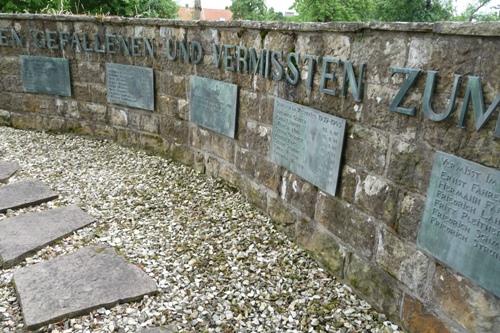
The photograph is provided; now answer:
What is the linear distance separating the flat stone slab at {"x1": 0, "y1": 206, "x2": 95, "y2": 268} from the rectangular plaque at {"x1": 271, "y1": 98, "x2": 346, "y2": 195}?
1.65 m

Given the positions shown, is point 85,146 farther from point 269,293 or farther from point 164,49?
point 269,293

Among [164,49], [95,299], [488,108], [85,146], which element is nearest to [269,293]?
[95,299]

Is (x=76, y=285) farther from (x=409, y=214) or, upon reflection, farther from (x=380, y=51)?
(x=380, y=51)

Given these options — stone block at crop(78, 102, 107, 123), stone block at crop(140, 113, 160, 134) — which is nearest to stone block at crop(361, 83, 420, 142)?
stone block at crop(140, 113, 160, 134)

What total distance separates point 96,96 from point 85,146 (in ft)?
2.20

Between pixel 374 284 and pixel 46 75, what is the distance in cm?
489

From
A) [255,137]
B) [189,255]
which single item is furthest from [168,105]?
[189,255]

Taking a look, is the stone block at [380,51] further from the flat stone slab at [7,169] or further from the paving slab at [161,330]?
the flat stone slab at [7,169]

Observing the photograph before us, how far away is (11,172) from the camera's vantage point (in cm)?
407

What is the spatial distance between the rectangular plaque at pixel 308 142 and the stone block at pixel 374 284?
48 centimetres

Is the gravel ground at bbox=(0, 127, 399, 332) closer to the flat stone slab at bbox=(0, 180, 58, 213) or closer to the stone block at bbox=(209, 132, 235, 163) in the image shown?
the flat stone slab at bbox=(0, 180, 58, 213)

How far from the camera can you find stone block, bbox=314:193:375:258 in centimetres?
240

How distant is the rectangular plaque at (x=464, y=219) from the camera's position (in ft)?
5.49

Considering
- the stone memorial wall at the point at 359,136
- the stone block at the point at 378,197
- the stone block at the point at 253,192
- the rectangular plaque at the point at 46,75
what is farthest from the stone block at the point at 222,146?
the rectangular plaque at the point at 46,75
